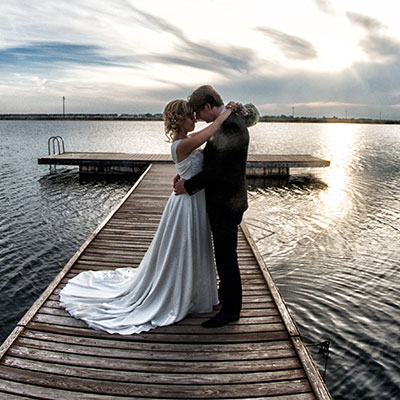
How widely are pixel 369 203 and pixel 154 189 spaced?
28.9ft

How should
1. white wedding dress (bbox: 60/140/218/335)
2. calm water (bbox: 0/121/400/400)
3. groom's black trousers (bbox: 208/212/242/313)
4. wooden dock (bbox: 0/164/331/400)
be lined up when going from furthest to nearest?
calm water (bbox: 0/121/400/400) < white wedding dress (bbox: 60/140/218/335) < groom's black trousers (bbox: 208/212/242/313) < wooden dock (bbox: 0/164/331/400)

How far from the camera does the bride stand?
3.62m

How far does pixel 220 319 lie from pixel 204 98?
2.20 m

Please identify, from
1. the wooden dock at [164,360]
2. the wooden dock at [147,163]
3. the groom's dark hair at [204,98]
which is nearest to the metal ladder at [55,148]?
the wooden dock at [147,163]

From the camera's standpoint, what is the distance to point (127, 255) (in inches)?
237

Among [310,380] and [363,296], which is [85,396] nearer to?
[310,380]

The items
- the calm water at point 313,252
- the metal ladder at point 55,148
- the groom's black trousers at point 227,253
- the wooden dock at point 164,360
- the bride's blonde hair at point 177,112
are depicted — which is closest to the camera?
the wooden dock at point 164,360

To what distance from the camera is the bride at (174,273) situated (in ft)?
11.9

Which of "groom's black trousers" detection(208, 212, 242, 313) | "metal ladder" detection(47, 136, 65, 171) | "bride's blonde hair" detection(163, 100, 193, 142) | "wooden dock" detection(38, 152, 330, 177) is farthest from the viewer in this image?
"metal ladder" detection(47, 136, 65, 171)

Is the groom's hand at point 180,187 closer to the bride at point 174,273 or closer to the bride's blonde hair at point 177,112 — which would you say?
the bride at point 174,273

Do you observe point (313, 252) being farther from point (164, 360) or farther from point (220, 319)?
point (164, 360)

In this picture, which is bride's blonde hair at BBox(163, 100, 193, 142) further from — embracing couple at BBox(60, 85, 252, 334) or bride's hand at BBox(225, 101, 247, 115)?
bride's hand at BBox(225, 101, 247, 115)

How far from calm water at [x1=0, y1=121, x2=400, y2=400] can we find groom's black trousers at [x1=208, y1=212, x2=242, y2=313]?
7.17ft

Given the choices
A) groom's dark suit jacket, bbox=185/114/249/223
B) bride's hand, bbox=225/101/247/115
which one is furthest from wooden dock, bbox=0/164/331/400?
bride's hand, bbox=225/101/247/115
